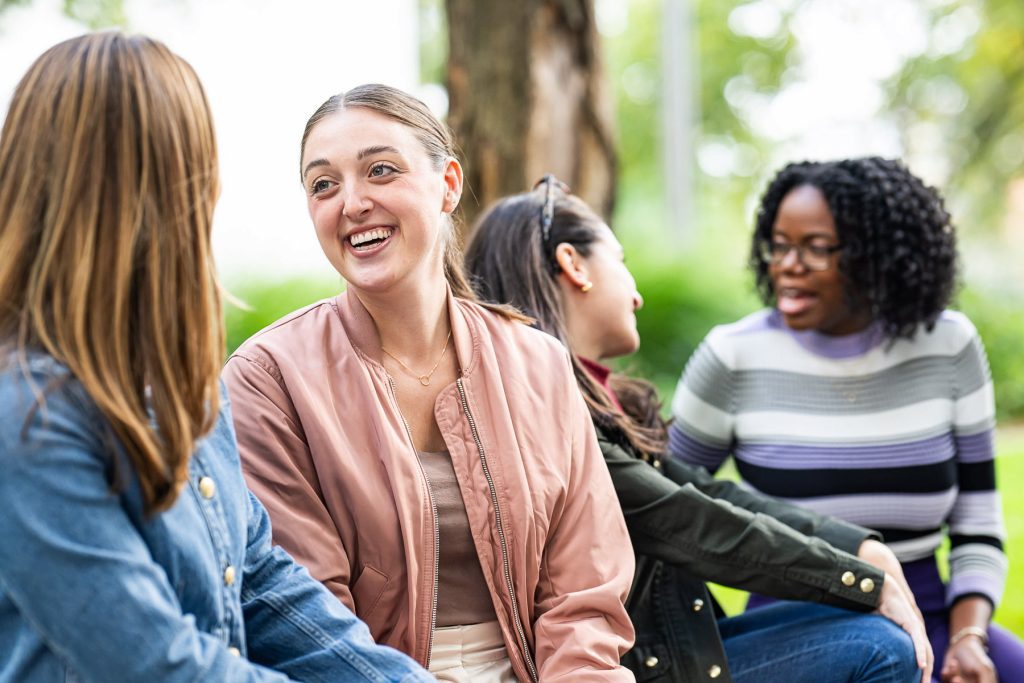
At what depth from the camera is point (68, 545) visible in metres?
1.37

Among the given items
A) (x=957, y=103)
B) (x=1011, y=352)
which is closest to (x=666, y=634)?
(x=1011, y=352)

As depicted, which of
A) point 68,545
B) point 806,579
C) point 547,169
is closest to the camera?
point 68,545

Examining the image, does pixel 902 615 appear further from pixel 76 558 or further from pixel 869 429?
pixel 76 558

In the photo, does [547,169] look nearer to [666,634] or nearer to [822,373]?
[822,373]

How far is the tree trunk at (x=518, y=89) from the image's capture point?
515cm

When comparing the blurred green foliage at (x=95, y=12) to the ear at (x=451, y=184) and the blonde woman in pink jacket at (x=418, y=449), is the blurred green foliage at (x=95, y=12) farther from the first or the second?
the blonde woman in pink jacket at (x=418, y=449)

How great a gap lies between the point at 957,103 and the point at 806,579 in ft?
83.1

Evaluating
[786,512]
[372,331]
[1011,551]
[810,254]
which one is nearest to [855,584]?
[786,512]

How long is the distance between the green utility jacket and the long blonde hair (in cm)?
125

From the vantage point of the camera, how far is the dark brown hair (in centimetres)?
268

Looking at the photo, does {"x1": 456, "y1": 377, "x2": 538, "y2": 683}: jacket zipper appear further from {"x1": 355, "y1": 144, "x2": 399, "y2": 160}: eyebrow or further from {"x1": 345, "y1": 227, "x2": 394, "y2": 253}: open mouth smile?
{"x1": 355, "y1": 144, "x2": 399, "y2": 160}: eyebrow

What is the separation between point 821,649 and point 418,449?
41.1 inches

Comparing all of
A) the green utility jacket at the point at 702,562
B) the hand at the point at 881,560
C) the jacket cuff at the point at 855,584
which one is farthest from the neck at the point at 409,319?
the hand at the point at 881,560

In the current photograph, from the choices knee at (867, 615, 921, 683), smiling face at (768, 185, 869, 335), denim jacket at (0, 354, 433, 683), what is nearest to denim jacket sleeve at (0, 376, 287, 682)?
denim jacket at (0, 354, 433, 683)
